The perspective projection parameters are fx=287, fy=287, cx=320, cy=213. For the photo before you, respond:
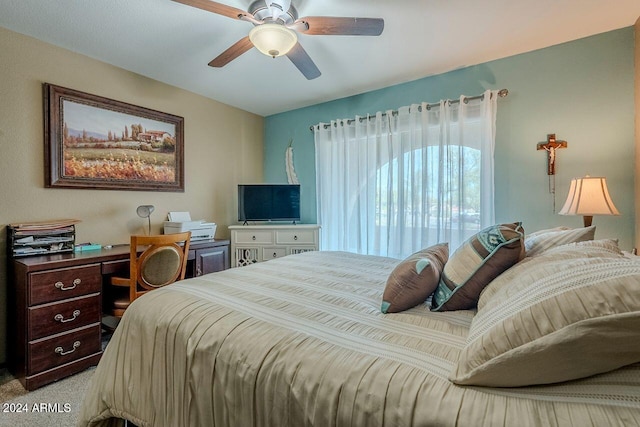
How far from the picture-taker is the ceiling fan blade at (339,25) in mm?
1688

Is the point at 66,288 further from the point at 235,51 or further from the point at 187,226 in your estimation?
the point at 235,51

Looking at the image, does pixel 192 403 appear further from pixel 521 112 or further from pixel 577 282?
pixel 521 112

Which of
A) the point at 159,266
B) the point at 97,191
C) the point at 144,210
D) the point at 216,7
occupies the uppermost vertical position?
the point at 216,7

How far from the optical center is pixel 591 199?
1.87 m

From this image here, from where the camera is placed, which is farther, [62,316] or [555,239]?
[62,316]

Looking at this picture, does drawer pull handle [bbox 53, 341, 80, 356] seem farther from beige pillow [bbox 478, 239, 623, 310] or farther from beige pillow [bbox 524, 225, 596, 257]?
beige pillow [bbox 524, 225, 596, 257]

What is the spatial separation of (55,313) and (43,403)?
0.53 metres

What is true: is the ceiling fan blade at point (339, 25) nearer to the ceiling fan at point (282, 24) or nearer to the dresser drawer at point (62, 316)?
the ceiling fan at point (282, 24)

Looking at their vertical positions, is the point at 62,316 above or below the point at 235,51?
below

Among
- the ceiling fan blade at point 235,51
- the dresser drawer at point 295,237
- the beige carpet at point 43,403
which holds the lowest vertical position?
the beige carpet at point 43,403

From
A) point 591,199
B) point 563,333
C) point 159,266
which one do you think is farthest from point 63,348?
point 591,199

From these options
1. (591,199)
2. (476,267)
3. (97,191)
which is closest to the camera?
(476,267)

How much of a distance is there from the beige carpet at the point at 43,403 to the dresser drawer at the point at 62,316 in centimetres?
35

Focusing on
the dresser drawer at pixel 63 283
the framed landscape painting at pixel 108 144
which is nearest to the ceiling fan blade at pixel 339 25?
the framed landscape painting at pixel 108 144
